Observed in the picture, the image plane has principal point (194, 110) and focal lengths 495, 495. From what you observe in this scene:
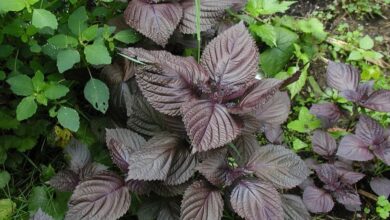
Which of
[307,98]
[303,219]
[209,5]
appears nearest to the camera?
[303,219]

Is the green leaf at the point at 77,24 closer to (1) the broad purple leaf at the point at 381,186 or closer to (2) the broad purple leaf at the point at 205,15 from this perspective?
(2) the broad purple leaf at the point at 205,15

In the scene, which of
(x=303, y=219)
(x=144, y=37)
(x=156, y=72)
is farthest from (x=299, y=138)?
(x=156, y=72)

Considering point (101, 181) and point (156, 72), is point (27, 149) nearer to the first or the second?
point (101, 181)

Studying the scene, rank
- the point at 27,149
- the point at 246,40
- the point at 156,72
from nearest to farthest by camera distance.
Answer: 1. the point at 156,72
2. the point at 246,40
3. the point at 27,149

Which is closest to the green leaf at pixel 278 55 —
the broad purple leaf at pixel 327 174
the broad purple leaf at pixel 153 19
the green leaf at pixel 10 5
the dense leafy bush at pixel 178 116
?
the dense leafy bush at pixel 178 116

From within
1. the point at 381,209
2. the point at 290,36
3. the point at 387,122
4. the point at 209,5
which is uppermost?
the point at 209,5

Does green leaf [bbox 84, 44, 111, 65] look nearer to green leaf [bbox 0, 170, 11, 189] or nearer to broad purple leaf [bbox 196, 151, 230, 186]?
broad purple leaf [bbox 196, 151, 230, 186]

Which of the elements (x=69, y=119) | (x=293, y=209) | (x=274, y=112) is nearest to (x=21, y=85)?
(x=69, y=119)

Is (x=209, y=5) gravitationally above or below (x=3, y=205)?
above
